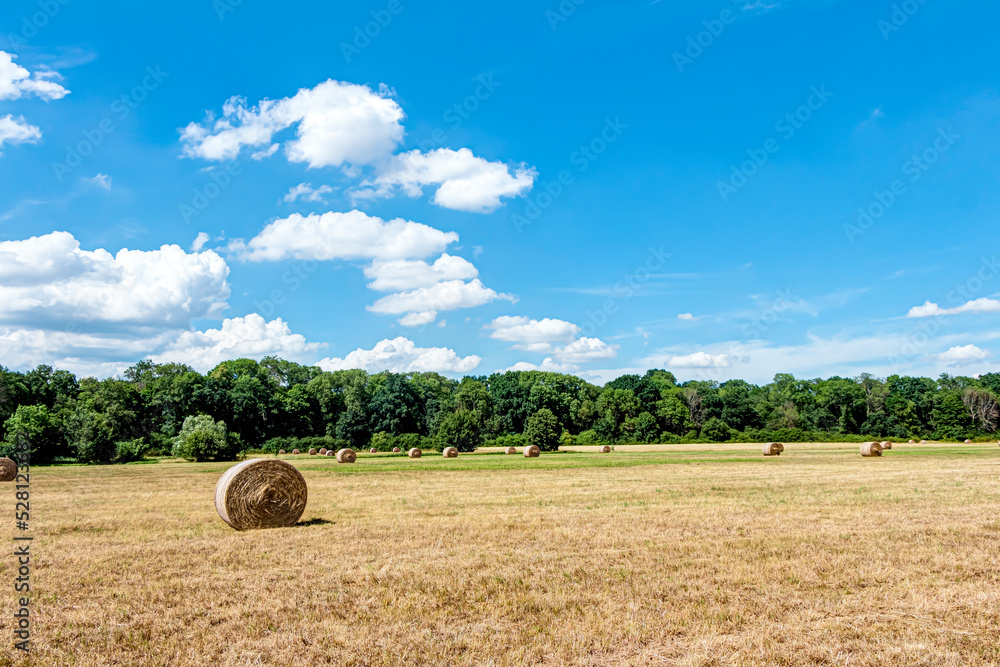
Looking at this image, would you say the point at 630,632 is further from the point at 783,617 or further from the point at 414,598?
the point at 414,598

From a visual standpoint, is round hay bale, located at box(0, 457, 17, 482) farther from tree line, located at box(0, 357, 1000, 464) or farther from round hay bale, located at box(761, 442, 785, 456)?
round hay bale, located at box(761, 442, 785, 456)

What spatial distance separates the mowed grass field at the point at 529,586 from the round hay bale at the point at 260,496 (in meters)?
0.69

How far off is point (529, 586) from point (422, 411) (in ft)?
310

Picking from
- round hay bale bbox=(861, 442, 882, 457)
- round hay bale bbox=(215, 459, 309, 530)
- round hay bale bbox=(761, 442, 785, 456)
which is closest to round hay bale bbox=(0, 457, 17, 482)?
round hay bale bbox=(215, 459, 309, 530)

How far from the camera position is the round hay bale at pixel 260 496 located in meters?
15.0

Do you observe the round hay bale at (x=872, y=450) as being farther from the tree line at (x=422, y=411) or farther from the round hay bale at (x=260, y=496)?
the round hay bale at (x=260, y=496)

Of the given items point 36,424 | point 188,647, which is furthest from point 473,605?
point 36,424

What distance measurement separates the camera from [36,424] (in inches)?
2254

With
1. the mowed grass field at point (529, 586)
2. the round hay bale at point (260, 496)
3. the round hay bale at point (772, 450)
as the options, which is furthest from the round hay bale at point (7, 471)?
the round hay bale at point (772, 450)

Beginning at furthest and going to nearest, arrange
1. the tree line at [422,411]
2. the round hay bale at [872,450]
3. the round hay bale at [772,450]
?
the tree line at [422,411]
the round hay bale at [772,450]
the round hay bale at [872,450]

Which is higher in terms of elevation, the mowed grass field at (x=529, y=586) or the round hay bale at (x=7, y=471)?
the mowed grass field at (x=529, y=586)

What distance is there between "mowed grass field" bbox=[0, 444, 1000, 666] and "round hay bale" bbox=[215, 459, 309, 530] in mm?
690

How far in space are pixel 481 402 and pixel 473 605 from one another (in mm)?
96987

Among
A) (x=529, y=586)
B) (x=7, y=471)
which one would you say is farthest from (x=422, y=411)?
(x=529, y=586)
